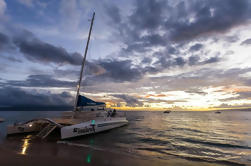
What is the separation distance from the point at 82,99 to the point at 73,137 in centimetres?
460

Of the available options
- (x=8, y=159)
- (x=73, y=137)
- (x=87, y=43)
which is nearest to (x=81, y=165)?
(x=8, y=159)

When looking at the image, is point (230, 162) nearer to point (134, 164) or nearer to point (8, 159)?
point (134, 164)

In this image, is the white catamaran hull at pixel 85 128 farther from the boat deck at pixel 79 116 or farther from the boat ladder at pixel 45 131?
the boat ladder at pixel 45 131

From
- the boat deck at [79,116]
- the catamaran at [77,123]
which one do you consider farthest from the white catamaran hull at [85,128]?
the boat deck at [79,116]

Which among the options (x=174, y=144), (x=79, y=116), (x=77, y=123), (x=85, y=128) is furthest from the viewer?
(x=79, y=116)

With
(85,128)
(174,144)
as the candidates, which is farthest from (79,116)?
(174,144)

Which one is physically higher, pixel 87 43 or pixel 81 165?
pixel 87 43

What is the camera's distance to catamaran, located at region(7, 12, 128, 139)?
42.8ft

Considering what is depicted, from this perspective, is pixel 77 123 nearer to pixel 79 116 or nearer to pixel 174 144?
pixel 79 116

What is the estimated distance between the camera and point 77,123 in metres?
14.9

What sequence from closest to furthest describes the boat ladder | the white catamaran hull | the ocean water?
1. the ocean water
2. the white catamaran hull
3. the boat ladder

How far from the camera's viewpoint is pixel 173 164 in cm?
718

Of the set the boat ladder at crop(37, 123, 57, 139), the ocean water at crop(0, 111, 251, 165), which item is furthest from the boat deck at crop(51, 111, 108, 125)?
the ocean water at crop(0, 111, 251, 165)

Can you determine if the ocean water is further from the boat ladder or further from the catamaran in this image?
the boat ladder
